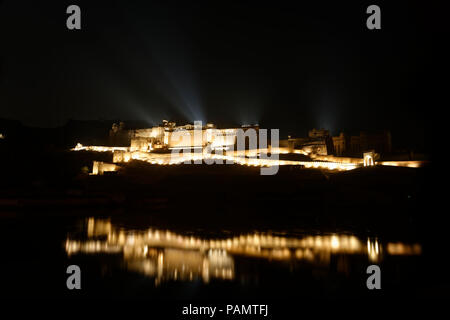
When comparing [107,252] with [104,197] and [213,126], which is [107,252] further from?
[213,126]

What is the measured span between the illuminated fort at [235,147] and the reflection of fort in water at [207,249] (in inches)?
1098

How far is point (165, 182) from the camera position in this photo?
34.3 meters

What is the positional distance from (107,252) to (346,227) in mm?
12760

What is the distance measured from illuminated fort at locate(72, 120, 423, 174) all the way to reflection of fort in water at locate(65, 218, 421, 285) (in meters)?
27.9

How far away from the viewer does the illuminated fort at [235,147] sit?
4328 cm

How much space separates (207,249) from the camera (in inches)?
497

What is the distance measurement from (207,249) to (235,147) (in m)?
49.1

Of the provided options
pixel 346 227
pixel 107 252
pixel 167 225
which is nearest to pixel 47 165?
pixel 167 225

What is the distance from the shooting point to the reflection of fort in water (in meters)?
10.0
